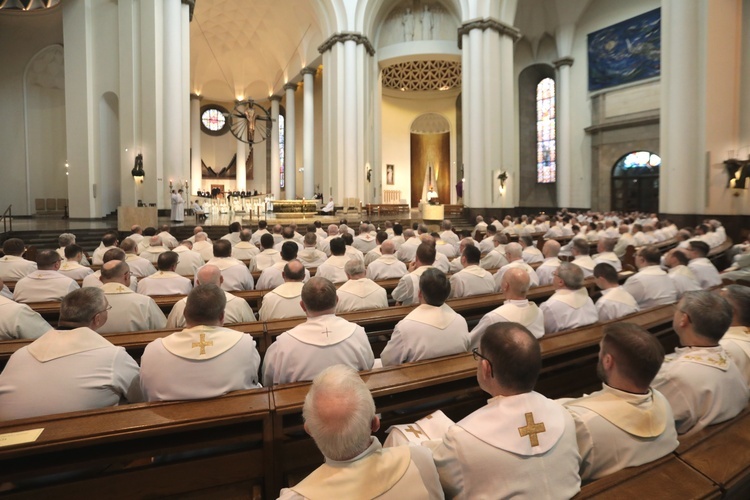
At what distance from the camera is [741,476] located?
148 cm

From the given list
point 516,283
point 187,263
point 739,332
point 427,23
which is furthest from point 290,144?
point 739,332

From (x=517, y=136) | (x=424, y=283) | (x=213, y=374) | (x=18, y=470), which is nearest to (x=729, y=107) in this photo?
(x=517, y=136)

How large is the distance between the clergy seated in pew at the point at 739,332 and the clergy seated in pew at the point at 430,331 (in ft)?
4.73

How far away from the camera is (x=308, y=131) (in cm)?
2417

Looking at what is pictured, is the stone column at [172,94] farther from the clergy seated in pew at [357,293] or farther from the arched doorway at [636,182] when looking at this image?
the arched doorway at [636,182]

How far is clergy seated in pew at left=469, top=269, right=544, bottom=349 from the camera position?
10.2ft

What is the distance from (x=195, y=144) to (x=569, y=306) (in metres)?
29.0

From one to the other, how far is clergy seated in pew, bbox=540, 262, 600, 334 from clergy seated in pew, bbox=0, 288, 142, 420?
118 inches

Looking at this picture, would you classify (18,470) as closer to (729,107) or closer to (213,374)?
(213,374)

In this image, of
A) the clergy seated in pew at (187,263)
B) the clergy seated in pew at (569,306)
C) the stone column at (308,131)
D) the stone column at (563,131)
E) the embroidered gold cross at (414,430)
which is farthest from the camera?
the stone column at (308,131)

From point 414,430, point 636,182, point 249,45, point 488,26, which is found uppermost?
point 249,45

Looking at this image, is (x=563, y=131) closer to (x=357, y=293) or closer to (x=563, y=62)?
(x=563, y=62)

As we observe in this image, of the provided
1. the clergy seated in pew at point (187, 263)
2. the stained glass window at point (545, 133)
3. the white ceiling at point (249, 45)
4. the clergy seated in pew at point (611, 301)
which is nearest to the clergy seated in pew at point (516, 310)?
the clergy seated in pew at point (611, 301)

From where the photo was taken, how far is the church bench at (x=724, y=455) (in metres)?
1.47
